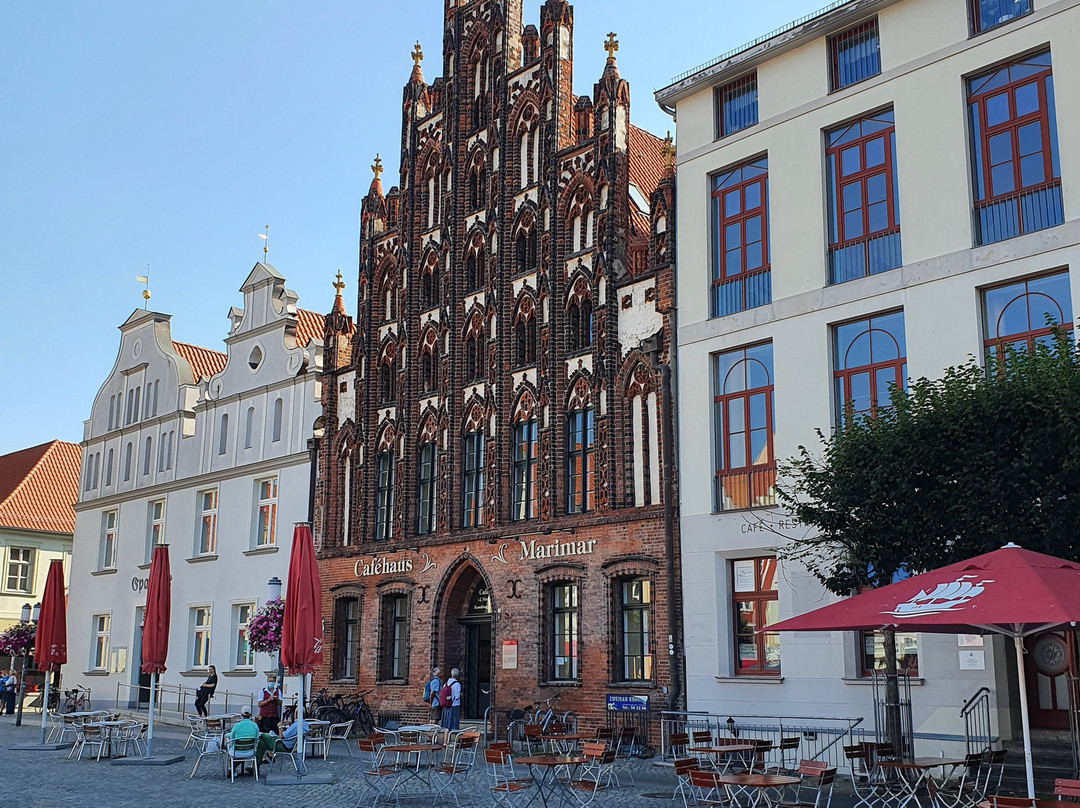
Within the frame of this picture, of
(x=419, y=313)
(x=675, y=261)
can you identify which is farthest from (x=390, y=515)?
(x=675, y=261)

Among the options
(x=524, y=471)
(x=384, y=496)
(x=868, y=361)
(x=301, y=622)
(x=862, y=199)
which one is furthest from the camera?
(x=384, y=496)

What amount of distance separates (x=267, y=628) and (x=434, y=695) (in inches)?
200

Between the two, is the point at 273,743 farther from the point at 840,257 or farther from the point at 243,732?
the point at 840,257

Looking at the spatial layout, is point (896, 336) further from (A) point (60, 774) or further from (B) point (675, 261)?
(A) point (60, 774)

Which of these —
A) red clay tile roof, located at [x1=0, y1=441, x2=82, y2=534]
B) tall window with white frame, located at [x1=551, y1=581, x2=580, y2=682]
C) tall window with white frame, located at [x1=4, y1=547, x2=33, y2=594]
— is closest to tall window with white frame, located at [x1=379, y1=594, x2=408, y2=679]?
tall window with white frame, located at [x1=551, y1=581, x2=580, y2=682]

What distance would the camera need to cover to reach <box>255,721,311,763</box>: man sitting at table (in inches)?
766

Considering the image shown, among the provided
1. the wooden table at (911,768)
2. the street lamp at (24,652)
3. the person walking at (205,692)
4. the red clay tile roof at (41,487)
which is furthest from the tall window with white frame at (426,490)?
the red clay tile roof at (41,487)

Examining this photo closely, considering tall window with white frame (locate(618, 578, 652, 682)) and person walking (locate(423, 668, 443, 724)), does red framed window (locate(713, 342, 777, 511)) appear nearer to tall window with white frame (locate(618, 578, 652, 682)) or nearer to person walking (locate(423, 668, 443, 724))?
tall window with white frame (locate(618, 578, 652, 682))

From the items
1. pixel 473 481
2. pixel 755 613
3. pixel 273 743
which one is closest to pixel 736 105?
pixel 755 613

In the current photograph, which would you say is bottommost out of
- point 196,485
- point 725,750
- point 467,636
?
point 725,750

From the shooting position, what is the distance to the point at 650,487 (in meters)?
23.4

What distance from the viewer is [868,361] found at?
792 inches

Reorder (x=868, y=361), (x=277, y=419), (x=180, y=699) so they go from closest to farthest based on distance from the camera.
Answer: (x=868, y=361) < (x=277, y=419) < (x=180, y=699)

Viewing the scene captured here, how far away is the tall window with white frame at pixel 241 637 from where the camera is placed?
32.7 metres
